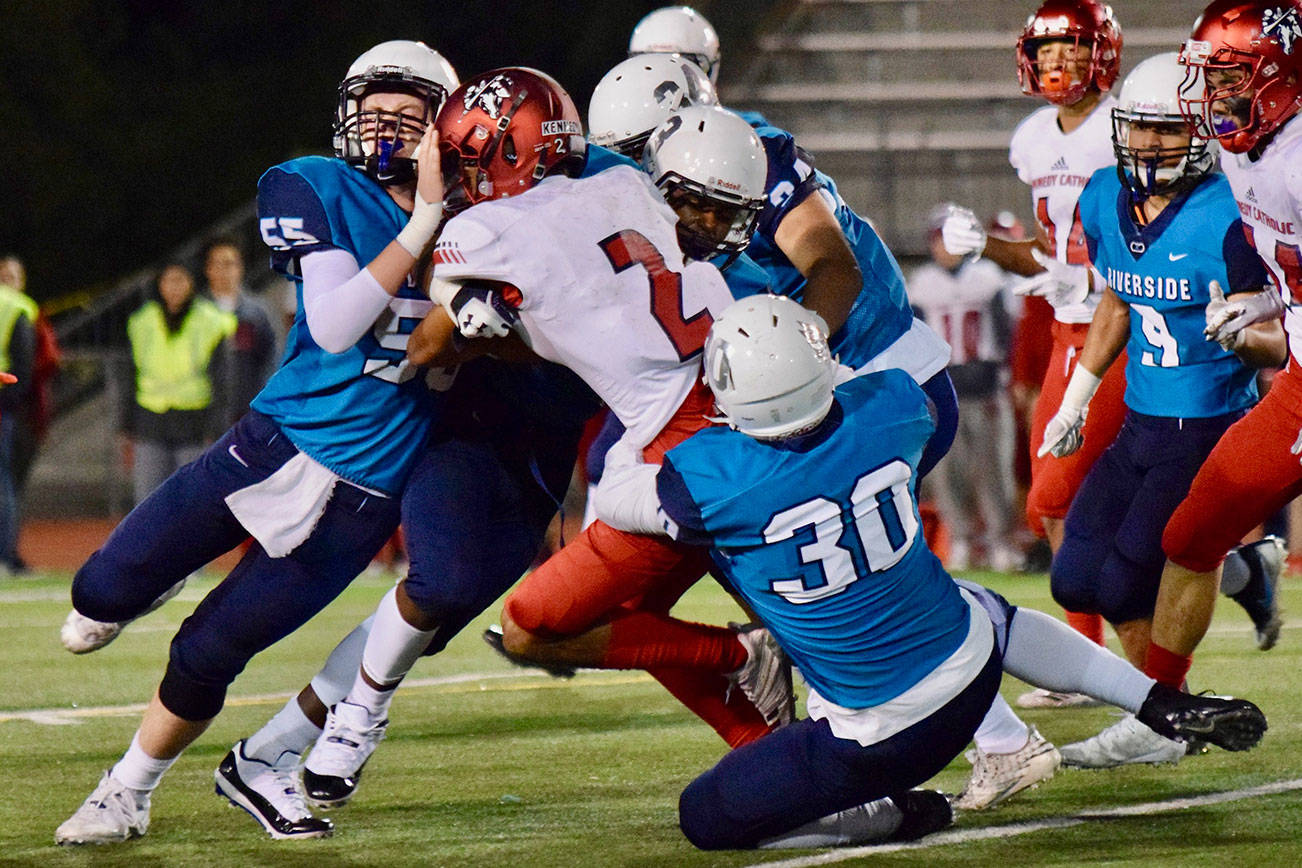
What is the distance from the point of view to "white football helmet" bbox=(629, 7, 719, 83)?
503 centimetres

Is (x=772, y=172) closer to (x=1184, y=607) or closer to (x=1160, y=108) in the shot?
(x=1160, y=108)

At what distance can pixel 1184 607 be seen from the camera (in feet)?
14.0

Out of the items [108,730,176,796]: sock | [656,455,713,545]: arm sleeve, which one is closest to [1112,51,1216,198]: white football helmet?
[656,455,713,545]: arm sleeve

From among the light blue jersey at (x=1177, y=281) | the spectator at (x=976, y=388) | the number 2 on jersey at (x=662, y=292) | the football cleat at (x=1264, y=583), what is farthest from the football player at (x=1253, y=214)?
the spectator at (x=976, y=388)

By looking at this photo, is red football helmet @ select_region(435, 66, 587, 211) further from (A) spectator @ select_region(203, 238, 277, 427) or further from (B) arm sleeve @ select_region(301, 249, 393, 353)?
(A) spectator @ select_region(203, 238, 277, 427)

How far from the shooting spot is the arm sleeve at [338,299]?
3551 millimetres

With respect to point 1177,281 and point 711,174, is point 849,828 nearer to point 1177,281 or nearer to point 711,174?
point 711,174

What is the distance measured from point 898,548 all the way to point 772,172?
101 centimetres

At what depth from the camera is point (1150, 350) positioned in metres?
4.46

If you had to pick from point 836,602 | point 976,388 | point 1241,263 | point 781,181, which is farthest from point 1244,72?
point 976,388

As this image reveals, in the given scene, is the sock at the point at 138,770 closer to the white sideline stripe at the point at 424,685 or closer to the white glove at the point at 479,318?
the white glove at the point at 479,318

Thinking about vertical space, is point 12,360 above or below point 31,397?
above

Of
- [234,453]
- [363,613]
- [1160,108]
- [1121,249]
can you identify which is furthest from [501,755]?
[363,613]

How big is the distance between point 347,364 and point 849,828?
1.40m
